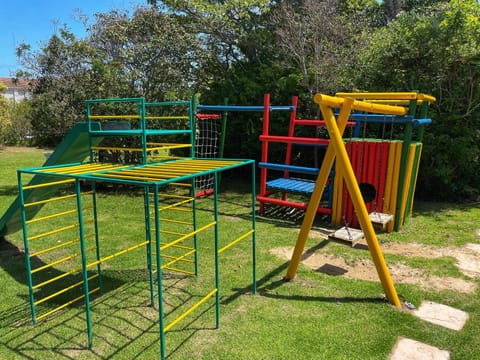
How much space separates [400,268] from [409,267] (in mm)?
118

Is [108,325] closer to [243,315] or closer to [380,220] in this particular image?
[243,315]

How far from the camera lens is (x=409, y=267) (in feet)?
14.3

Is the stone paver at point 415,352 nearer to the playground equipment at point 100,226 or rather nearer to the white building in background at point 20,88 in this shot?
the playground equipment at point 100,226

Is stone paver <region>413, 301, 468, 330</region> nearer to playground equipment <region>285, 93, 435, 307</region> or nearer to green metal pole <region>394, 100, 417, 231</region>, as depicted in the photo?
playground equipment <region>285, 93, 435, 307</region>

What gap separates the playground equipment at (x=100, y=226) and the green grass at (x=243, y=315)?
0.13m

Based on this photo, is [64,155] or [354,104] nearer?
[354,104]

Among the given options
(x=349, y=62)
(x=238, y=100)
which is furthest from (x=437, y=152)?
(x=238, y=100)

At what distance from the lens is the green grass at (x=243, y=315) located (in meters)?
2.86

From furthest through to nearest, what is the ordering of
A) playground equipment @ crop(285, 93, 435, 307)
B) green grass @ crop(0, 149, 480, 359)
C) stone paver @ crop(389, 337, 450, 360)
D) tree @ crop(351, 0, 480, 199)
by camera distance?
tree @ crop(351, 0, 480, 199) → playground equipment @ crop(285, 93, 435, 307) → green grass @ crop(0, 149, 480, 359) → stone paver @ crop(389, 337, 450, 360)

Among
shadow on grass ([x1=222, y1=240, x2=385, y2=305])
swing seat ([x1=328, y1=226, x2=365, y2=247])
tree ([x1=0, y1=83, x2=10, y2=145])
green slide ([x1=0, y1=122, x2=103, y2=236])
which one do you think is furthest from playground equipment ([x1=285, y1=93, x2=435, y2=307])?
tree ([x1=0, y1=83, x2=10, y2=145])

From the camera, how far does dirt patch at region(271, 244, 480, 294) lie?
155 inches

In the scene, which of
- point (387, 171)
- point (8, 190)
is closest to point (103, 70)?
point (8, 190)

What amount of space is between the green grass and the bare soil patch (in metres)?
0.11

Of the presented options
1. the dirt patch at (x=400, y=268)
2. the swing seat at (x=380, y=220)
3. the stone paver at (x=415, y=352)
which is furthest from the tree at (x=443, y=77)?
the stone paver at (x=415, y=352)
